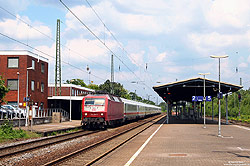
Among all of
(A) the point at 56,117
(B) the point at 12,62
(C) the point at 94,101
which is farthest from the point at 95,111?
(B) the point at 12,62

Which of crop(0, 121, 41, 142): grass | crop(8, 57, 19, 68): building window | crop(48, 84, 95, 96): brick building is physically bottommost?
crop(0, 121, 41, 142): grass

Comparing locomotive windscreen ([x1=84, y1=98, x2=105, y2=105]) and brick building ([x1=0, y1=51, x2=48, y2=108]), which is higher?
brick building ([x1=0, y1=51, x2=48, y2=108])

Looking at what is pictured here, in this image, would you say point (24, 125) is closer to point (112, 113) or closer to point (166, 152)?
point (112, 113)

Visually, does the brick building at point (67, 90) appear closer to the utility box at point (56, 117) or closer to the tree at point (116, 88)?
the utility box at point (56, 117)

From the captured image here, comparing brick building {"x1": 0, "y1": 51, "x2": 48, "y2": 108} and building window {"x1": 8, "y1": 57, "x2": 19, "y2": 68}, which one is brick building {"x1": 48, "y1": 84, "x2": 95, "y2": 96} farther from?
building window {"x1": 8, "y1": 57, "x2": 19, "y2": 68}

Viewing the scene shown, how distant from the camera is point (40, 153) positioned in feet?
49.1

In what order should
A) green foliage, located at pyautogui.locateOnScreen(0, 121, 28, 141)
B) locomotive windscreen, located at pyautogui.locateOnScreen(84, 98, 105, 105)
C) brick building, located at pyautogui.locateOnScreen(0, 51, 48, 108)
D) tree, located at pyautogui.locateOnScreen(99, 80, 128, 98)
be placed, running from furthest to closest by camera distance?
tree, located at pyautogui.locateOnScreen(99, 80, 128, 98) → brick building, located at pyautogui.locateOnScreen(0, 51, 48, 108) → locomotive windscreen, located at pyautogui.locateOnScreen(84, 98, 105, 105) → green foliage, located at pyautogui.locateOnScreen(0, 121, 28, 141)

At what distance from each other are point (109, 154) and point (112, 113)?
17.2 metres

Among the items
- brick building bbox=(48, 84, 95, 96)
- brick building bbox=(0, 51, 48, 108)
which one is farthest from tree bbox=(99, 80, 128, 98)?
brick building bbox=(0, 51, 48, 108)

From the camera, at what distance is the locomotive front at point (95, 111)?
1129 inches

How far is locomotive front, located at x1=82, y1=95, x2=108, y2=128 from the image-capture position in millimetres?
28688

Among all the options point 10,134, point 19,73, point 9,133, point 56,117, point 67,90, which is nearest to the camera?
point 10,134

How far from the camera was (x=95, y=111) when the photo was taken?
2881 centimetres

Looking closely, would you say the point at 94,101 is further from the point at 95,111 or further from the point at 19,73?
the point at 19,73
